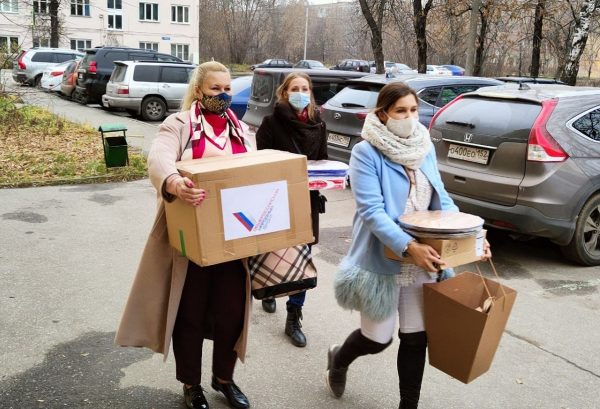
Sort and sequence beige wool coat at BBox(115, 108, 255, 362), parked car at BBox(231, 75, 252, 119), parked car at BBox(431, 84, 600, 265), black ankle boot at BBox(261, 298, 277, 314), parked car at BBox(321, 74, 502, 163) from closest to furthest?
beige wool coat at BBox(115, 108, 255, 362) < black ankle boot at BBox(261, 298, 277, 314) < parked car at BBox(431, 84, 600, 265) < parked car at BBox(321, 74, 502, 163) < parked car at BBox(231, 75, 252, 119)

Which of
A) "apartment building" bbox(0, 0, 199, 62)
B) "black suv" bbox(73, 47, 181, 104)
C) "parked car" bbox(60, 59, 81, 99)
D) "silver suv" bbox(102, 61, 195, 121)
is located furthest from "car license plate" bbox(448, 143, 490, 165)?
"apartment building" bbox(0, 0, 199, 62)

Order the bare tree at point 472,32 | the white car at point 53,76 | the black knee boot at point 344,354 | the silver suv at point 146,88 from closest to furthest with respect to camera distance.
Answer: the black knee boot at point 344,354 < the bare tree at point 472,32 < the silver suv at point 146,88 < the white car at point 53,76

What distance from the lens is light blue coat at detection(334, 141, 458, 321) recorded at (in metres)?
2.70

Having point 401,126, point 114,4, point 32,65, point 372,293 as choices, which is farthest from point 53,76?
point 114,4

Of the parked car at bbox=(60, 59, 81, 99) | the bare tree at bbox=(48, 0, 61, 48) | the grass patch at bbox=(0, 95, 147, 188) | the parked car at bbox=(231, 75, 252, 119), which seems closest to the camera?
the grass patch at bbox=(0, 95, 147, 188)

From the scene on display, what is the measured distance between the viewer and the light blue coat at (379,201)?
263 centimetres

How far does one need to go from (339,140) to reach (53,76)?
18.6 meters

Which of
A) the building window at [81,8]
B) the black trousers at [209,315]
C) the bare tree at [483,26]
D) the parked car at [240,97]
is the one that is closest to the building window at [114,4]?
the building window at [81,8]

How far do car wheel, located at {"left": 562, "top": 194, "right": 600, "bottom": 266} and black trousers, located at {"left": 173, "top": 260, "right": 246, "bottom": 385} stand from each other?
12.8 feet

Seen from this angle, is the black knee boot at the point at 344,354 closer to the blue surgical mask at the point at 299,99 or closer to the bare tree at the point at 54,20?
the blue surgical mask at the point at 299,99

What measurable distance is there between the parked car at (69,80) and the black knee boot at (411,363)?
1943cm

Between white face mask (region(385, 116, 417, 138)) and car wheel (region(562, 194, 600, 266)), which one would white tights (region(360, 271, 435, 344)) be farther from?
car wheel (region(562, 194, 600, 266))

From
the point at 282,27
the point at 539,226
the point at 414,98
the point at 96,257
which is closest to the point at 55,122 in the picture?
the point at 96,257

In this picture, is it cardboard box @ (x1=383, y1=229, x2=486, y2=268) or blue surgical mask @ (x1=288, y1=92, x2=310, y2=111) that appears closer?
cardboard box @ (x1=383, y1=229, x2=486, y2=268)
